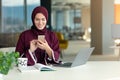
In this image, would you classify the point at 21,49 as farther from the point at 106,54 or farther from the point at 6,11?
the point at 6,11

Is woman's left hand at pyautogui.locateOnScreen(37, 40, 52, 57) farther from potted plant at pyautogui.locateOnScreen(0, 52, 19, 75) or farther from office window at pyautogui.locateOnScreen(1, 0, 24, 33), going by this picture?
office window at pyautogui.locateOnScreen(1, 0, 24, 33)

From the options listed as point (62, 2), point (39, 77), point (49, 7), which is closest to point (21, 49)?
point (39, 77)

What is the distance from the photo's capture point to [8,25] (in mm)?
10836

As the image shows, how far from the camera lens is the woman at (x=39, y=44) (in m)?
2.39

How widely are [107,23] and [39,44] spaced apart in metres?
5.81

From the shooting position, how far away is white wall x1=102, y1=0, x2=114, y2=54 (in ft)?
25.9

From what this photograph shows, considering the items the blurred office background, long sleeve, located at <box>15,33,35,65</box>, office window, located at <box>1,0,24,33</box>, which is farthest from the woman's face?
office window, located at <box>1,0,24,33</box>

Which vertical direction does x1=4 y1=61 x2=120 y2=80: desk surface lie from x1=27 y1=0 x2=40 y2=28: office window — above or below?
below

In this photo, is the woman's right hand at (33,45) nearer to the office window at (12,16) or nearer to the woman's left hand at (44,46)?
the woman's left hand at (44,46)

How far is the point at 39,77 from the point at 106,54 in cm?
626

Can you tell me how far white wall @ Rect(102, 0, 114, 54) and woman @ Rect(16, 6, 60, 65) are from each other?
217 inches

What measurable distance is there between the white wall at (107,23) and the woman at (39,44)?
551cm

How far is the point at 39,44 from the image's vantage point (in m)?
2.36

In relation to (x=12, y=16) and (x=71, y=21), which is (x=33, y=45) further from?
(x=71, y=21)
